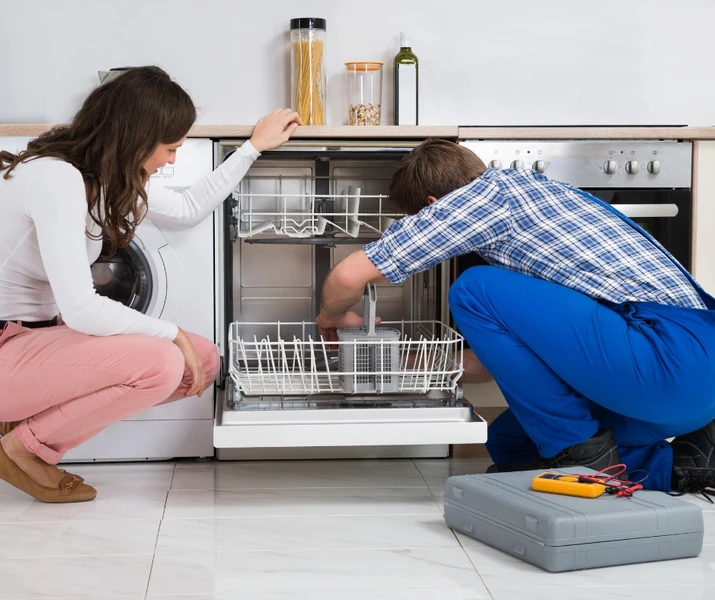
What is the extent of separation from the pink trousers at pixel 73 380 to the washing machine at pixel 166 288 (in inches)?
16.3

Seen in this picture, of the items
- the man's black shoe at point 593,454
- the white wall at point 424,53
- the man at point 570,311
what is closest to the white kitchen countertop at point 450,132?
the man at point 570,311

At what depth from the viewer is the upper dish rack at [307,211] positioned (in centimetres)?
272

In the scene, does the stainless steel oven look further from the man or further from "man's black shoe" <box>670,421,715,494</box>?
"man's black shoe" <box>670,421,715,494</box>

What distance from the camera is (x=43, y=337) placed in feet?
7.51

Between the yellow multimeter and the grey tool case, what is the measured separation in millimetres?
14

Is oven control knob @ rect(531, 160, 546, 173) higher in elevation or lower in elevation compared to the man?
higher

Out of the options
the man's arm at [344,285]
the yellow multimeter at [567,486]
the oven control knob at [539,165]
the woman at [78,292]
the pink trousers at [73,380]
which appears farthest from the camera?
the oven control knob at [539,165]

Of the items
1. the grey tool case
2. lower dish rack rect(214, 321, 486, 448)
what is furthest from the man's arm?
the grey tool case

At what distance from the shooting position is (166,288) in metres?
2.72

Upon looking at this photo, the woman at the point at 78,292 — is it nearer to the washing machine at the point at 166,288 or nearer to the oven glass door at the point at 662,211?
the washing machine at the point at 166,288

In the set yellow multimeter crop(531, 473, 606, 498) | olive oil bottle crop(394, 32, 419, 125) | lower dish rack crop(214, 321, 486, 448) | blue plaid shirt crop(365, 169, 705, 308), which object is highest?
olive oil bottle crop(394, 32, 419, 125)

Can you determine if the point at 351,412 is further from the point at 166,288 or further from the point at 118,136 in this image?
the point at 118,136

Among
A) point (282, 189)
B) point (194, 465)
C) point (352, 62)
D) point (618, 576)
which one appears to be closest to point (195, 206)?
point (282, 189)

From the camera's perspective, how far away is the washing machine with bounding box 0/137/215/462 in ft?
8.90
